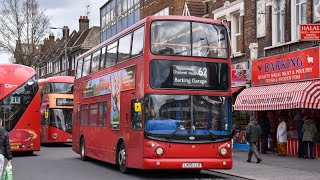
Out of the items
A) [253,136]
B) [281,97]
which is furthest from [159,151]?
[281,97]

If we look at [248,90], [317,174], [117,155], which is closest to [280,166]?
[317,174]

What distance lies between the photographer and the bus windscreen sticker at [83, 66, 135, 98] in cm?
1533

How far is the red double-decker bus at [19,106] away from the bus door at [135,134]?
9251 mm

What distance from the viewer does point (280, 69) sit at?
2169cm

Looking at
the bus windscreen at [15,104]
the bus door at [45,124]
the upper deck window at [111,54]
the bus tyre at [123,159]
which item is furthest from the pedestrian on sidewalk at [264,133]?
the bus door at [45,124]

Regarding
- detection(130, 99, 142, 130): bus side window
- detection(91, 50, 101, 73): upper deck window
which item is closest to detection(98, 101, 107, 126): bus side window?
detection(91, 50, 101, 73): upper deck window

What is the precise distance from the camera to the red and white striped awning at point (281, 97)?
18.9 metres

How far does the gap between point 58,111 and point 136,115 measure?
17.4 m

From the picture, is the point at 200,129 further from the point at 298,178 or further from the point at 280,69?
the point at 280,69

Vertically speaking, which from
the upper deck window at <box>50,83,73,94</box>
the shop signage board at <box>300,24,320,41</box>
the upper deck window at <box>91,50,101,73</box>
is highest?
the shop signage board at <box>300,24,320,41</box>

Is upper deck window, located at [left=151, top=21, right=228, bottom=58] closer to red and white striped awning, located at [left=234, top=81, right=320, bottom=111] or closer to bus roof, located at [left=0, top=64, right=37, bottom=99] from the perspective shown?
red and white striped awning, located at [left=234, top=81, right=320, bottom=111]

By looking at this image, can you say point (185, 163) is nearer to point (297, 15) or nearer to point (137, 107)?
point (137, 107)

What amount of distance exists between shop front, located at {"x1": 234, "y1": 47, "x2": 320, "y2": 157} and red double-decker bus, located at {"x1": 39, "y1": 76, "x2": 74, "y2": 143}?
11616 mm

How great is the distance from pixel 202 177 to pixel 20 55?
1577 inches
